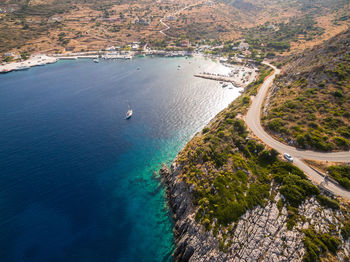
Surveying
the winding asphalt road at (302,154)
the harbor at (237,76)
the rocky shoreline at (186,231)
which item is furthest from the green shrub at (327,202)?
the harbor at (237,76)

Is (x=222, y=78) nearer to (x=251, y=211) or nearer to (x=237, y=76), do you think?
(x=237, y=76)

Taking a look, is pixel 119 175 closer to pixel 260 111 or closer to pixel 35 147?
pixel 35 147

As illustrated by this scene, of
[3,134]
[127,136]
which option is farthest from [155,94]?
[3,134]

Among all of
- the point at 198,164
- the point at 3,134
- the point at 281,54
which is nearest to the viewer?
the point at 198,164

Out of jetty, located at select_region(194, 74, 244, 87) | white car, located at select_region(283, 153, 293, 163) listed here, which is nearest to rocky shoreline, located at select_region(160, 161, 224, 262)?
white car, located at select_region(283, 153, 293, 163)

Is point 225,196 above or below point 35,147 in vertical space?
above

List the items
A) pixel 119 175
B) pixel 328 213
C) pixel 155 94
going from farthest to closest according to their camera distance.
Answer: pixel 155 94, pixel 119 175, pixel 328 213

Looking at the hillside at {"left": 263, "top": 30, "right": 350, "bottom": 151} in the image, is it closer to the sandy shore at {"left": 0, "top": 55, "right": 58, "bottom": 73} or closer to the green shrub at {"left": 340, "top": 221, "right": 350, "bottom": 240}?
the green shrub at {"left": 340, "top": 221, "right": 350, "bottom": 240}

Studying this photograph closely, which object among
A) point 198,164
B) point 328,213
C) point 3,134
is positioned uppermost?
point 328,213
